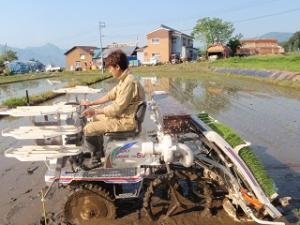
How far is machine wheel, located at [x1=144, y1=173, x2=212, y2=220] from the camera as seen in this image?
4.97 m

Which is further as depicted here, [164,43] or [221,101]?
[164,43]

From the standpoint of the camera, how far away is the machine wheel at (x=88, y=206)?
505 cm

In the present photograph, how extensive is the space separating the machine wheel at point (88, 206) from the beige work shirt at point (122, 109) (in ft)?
2.66

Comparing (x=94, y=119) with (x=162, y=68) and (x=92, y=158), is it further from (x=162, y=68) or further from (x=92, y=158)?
(x=162, y=68)

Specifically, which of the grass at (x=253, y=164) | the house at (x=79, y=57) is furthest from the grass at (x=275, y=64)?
the house at (x=79, y=57)

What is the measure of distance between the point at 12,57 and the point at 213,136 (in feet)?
270

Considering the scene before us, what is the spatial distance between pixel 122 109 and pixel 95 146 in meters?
0.67

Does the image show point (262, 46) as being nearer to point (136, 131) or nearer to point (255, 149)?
point (255, 149)

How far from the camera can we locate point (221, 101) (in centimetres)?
1650

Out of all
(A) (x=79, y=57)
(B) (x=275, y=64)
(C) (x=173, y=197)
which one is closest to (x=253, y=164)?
(C) (x=173, y=197)

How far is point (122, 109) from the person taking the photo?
4.95m

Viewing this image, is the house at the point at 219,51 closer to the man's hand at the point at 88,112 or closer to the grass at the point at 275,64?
the grass at the point at 275,64

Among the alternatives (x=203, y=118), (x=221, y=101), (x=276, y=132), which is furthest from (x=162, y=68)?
(x=203, y=118)

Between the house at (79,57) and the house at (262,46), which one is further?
the house at (262,46)
